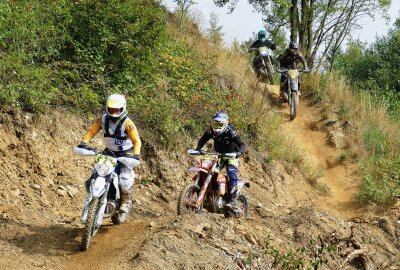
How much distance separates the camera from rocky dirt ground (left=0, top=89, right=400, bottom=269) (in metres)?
7.33

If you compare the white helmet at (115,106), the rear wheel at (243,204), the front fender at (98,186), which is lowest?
the rear wheel at (243,204)

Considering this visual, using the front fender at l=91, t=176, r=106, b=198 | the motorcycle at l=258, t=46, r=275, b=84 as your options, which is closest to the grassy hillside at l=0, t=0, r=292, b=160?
the front fender at l=91, t=176, r=106, b=198

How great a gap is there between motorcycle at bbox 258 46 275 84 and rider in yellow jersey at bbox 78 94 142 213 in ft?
37.6

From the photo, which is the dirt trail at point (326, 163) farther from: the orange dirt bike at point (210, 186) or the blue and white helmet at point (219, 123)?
the blue and white helmet at point (219, 123)

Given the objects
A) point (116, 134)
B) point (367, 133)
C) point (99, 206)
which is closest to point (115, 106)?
point (116, 134)

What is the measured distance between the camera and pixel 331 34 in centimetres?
2303

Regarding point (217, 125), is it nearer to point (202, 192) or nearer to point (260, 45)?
point (202, 192)

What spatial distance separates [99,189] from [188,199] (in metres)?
2.29

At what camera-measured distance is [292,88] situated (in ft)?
57.5

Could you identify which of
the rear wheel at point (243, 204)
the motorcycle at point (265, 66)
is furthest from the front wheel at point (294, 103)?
the rear wheel at point (243, 204)

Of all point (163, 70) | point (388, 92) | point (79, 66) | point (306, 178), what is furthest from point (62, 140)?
point (388, 92)

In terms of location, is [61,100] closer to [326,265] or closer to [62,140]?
[62,140]

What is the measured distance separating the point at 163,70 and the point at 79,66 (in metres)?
2.85

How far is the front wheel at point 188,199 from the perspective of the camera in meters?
9.30
